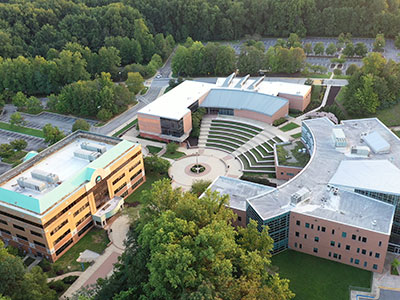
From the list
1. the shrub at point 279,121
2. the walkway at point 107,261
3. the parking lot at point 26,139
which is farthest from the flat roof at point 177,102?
the walkway at point 107,261

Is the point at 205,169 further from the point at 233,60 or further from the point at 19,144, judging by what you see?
the point at 233,60

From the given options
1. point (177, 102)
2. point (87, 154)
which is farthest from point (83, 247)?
point (177, 102)

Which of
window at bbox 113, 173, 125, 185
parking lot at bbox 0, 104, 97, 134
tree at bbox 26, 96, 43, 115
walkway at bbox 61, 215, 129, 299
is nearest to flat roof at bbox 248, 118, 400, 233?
walkway at bbox 61, 215, 129, 299

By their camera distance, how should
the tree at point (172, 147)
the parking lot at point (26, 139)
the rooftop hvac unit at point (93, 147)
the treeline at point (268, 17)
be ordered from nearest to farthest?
the rooftop hvac unit at point (93, 147), the tree at point (172, 147), the parking lot at point (26, 139), the treeline at point (268, 17)

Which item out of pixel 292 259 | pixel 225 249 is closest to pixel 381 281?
pixel 292 259

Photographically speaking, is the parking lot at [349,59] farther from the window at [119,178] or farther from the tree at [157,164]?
the window at [119,178]

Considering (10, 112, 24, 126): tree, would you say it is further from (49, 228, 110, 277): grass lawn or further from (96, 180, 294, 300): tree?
(96, 180, 294, 300): tree
